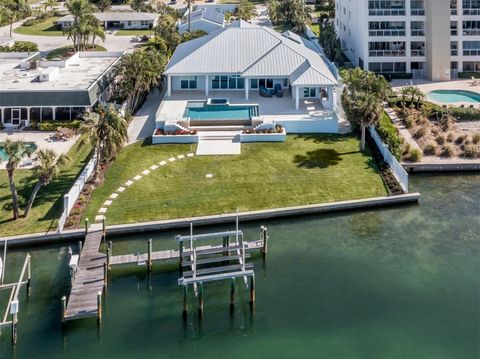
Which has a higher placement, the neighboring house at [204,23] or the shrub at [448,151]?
the neighboring house at [204,23]

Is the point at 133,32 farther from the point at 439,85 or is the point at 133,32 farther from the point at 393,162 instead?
the point at 393,162

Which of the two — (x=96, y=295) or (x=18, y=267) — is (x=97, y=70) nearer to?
(x=18, y=267)

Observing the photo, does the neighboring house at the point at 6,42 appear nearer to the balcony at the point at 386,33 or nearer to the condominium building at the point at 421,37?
the condominium building at the point at 421,37

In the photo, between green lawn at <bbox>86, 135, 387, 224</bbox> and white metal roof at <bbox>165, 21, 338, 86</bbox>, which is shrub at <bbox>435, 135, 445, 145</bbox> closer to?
green lawn at <bbox>86, 135, 387, 224</bbox>

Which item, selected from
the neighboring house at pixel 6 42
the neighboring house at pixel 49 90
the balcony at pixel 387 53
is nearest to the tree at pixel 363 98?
the balcony at pixel 387 53

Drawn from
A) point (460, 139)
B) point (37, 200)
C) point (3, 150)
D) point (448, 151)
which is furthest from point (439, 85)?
point (3, 150)

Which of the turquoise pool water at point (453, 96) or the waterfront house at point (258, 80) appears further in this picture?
the turquoise pool water at point (453, 96)

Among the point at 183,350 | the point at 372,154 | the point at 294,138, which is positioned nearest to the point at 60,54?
the point at 294,138

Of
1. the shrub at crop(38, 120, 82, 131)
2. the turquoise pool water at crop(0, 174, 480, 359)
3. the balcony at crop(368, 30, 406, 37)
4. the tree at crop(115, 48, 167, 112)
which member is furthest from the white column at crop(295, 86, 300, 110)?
the shrub at crop(38, 120, 82, 131)
